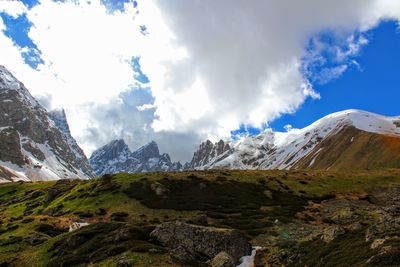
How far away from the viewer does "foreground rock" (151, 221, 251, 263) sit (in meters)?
42.8

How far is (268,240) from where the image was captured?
2138 inches

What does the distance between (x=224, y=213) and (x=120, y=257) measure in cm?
3697

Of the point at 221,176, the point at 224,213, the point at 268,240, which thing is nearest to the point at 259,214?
the point at 224,213

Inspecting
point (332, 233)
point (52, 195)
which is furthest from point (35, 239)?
point (52, 195)

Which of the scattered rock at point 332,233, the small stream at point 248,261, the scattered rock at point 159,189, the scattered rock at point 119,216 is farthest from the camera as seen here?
the scattered rock at point 159,189

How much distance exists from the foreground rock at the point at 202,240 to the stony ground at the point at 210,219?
0.15 meters

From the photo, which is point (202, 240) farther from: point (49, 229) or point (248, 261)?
point (49, 229)

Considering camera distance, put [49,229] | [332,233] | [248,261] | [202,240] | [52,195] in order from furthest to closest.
Answer: [52,195], [49,229], [248,261], [202,240], [332,233]

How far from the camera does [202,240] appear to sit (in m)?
43.8

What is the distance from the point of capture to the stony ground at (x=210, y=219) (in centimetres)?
3628

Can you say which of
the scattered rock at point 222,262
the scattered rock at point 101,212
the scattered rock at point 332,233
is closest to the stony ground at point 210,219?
the scattered rock at point 332,233

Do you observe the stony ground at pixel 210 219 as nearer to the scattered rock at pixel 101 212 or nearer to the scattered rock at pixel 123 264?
the scattered rock at pixel 123 264

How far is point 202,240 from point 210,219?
76.4 feet

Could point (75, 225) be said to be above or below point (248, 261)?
above
